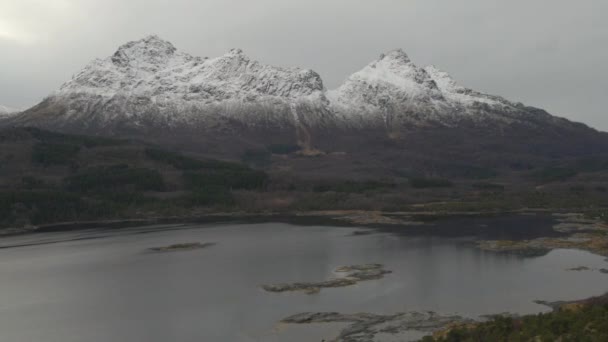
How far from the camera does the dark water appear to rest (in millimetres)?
66500

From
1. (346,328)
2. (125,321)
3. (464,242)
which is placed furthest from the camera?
(464,242)

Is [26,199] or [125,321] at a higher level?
[26,199]

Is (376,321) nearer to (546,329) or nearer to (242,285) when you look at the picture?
(546,329)

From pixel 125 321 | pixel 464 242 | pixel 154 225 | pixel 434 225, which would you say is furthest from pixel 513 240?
pixel 154 225

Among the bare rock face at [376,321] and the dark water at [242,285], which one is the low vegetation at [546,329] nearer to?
the bare rock face at [376,321]

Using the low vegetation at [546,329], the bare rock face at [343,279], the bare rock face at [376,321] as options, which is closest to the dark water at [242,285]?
the bare rock face at [343,279]

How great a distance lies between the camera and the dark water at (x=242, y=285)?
66.5 m

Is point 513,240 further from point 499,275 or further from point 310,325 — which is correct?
point 310,325

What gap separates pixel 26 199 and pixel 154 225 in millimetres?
47190

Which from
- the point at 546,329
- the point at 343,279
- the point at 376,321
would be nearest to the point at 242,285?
the point at 343,279

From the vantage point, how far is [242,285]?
86.6m

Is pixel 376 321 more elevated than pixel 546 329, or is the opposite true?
pixel 546 329

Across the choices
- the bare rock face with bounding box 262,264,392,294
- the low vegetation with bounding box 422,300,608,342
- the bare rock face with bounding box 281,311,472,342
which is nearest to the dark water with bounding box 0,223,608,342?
the bare rock face with bounding box 262,264,392,294

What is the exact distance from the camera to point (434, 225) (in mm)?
160875
